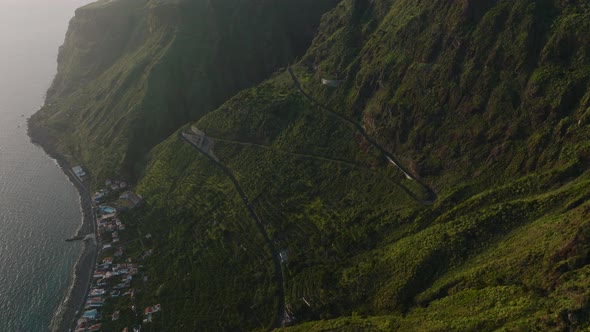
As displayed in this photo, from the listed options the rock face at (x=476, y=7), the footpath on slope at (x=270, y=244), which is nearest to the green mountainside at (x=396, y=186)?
the rock face at (x=476, y=7)

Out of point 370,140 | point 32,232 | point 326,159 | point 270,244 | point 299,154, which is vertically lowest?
point 270,244

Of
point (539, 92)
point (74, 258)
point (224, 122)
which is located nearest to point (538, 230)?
point (539, 92)

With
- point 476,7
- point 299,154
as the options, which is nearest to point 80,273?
point 299,154

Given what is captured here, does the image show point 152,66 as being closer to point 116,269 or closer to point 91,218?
point 91,218

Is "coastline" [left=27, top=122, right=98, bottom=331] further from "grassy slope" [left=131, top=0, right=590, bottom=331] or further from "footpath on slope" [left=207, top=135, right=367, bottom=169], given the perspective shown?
"footpath on slope" [left=207, top=135, right=367, bottom=169]

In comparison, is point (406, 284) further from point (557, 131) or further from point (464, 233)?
point (557, 131)

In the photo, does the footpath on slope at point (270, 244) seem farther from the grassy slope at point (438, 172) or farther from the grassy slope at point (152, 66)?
the grassy slope at point (152, 66)
